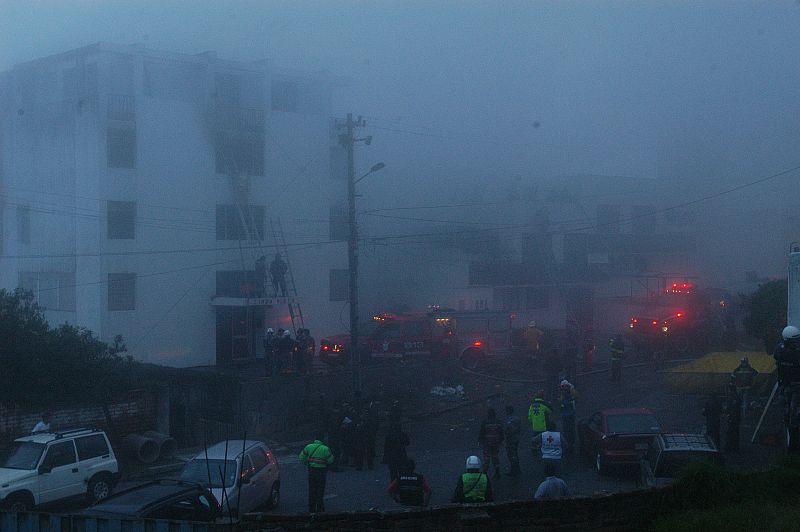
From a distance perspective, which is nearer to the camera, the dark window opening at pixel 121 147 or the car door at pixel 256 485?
the car door at pixel 256 485

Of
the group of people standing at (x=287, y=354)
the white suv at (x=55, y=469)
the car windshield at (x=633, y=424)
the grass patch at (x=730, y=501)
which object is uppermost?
the group of people standing at (x=287, y=354)

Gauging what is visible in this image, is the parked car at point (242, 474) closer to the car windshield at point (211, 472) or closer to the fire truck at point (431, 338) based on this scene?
the car windshield at point (211, 472)

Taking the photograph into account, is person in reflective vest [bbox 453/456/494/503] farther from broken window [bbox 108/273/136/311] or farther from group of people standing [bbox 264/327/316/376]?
broken window [bbox 108/273/136/311]

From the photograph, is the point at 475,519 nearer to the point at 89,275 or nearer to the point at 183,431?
the point at 183,431

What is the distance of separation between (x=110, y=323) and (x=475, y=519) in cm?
2254

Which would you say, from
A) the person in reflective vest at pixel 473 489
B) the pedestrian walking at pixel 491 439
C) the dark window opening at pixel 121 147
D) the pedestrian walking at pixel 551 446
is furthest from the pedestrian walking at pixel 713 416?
the dark window opening at pixel 121 147

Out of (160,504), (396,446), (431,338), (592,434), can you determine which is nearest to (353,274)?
(431,338)

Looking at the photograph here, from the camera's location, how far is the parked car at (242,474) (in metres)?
10.7

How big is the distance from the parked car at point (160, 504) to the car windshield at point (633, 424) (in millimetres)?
7160

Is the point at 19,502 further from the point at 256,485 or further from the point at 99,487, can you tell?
the point at 256,485

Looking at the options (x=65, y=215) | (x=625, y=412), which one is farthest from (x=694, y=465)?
(x=65, y=215)

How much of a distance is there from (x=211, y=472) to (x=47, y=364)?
807 centimetres

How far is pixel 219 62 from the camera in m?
29.9

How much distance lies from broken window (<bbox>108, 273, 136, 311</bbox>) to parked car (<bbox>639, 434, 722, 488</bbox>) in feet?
67.7
